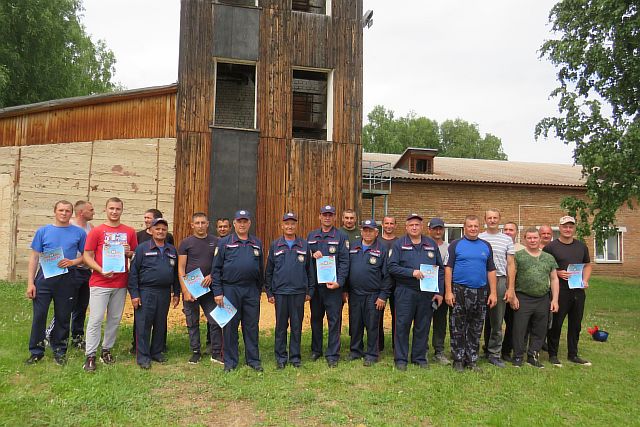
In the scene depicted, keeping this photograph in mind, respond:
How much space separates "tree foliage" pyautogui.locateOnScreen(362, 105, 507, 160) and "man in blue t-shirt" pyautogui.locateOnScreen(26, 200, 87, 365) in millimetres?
42268

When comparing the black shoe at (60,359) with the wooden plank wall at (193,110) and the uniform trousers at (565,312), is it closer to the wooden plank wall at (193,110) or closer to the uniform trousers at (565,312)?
the uniform trousers at (565,312)

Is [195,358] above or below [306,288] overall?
below

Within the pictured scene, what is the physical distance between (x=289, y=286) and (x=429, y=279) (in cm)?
164

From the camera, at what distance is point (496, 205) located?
836 inches

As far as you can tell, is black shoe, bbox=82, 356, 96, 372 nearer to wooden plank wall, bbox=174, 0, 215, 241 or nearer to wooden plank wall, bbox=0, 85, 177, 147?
wooden plank wall, bbox=174, 0, 215, 241

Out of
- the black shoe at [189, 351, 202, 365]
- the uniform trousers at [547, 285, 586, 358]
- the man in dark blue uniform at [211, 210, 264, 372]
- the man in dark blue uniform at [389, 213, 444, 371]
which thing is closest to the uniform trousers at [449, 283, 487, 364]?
the man in dark blue uniform at [389, 213, 444, 371]

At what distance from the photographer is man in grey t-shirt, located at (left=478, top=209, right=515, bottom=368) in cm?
643

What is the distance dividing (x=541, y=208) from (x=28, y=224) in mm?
18442

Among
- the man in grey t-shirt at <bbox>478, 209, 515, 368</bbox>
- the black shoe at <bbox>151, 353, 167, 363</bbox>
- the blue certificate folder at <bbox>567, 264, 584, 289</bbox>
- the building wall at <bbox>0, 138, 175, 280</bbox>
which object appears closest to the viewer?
the black shoe at <bbox>151, 353, 167, 363</bbox>

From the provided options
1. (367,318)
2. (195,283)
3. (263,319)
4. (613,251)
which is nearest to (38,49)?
(263,319)

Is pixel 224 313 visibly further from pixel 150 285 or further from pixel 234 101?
pixel 234 101

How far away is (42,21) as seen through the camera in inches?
695

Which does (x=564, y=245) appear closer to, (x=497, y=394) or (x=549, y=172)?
(x=497, y=394)

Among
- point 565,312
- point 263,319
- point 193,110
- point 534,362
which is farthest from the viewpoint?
point 193,110
